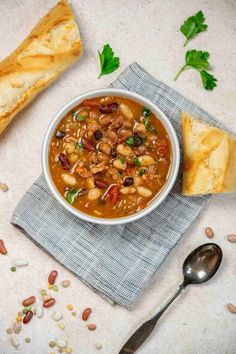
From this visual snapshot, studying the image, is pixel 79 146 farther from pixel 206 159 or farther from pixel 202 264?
pixel 202 264

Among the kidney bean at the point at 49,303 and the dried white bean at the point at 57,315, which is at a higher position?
the kidney bean at the point at 49,303

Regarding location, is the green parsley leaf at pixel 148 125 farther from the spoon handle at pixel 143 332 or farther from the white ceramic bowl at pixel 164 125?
the spoon handle at pixel 143 332

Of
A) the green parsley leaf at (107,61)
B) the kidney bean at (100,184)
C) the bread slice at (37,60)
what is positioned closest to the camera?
the kidney bean at (100,184)

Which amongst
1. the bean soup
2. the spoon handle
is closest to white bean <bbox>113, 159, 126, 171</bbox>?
the bean soup

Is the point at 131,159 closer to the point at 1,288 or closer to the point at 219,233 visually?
the point at 219,233

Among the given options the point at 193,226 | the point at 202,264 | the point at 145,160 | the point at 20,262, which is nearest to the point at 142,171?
the point at 145,160

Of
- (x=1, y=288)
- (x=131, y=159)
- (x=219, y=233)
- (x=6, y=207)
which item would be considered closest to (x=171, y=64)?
(x=131, y=159)

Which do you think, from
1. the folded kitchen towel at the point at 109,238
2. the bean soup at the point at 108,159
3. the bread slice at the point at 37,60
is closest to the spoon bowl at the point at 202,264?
the folded kitchen towel at the point at 109,238
